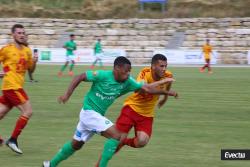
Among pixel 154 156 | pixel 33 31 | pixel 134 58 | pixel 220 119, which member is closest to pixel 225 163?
pixel 154 156

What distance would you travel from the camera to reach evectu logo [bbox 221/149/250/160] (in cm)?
886

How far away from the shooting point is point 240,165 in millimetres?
8586

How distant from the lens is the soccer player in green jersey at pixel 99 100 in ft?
25.2

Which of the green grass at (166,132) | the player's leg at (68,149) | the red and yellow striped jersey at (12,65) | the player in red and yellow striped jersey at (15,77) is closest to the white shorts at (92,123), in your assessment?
the player's leg at (68,149)

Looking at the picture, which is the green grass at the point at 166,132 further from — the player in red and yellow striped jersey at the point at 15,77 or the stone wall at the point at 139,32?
the stone wall at the point at 139,32

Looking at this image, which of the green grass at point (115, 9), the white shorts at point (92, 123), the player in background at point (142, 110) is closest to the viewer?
the white shorts at point (92, 123)

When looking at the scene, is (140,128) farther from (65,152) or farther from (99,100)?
(65,152)

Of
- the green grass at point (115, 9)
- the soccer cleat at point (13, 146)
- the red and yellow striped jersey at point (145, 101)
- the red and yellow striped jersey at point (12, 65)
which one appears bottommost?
the green grass at point (115, 9)

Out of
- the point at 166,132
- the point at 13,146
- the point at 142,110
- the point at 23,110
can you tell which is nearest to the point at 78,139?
the point at 142,110

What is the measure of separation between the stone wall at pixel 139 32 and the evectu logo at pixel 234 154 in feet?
106

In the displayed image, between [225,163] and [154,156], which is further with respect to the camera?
[154,156]

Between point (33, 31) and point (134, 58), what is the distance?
11567 mm

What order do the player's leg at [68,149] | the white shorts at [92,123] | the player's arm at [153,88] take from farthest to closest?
1. the player's arm at [153,88]
2. the player's leg at [68,149]
3. the white shorts at [92,123]

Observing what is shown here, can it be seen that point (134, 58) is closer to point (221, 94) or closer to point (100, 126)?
point (221, 94)
